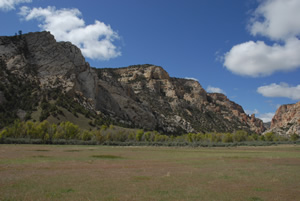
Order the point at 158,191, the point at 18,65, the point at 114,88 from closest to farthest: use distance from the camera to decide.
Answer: the point at 158,191
the point at 18,65
the point at 114,88

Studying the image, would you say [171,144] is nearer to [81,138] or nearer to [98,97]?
[81,138]

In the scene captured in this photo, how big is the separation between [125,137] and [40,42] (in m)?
95.2

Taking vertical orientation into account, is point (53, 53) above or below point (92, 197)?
above

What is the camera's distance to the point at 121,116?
525 feet

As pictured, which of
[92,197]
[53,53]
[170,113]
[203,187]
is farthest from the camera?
[170,113]

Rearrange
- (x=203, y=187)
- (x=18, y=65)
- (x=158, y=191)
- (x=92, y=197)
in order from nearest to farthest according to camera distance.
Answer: (x=92, y=197) < (x=158, y=191) < (x=203, y=187) < (x=18, y=65)

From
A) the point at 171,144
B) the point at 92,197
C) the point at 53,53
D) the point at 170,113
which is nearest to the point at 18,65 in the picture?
the point at 53,53

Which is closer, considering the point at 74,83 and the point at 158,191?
the point at 158,191

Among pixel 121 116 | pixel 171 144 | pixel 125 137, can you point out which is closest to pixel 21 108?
pixel 125 137

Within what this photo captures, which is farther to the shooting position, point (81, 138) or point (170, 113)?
point (170, 113)

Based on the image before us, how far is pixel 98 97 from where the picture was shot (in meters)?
160

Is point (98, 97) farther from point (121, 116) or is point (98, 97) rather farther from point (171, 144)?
point (171, 144)

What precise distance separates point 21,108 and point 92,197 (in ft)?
381

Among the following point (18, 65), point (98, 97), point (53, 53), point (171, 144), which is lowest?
point (171, 144)
